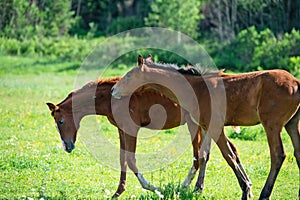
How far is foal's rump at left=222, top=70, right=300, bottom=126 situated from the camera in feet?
28.5

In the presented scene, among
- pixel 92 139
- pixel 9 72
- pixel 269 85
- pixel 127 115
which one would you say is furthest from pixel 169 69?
pixel 9 72

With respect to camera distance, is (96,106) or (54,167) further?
(54,167)

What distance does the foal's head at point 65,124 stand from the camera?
9.56 meters

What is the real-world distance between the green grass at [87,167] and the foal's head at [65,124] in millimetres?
680

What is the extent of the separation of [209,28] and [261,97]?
3014 cm

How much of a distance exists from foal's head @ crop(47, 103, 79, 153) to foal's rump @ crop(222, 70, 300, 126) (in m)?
2.61

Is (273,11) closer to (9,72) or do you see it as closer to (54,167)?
(9,72)

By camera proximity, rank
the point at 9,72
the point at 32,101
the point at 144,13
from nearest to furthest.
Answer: the point at 32,101, the point at 9,72, the point at 144,13

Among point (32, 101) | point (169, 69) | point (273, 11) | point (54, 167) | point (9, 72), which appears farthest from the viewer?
point (273, 11)

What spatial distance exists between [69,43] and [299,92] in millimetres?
26337

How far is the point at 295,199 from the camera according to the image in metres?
9.04

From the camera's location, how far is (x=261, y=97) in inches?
348

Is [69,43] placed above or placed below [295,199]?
below

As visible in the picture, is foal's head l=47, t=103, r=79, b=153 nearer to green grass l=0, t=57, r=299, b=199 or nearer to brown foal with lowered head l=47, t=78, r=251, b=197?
brown foal with lowered head l=47, t=78, r=251, b=197
